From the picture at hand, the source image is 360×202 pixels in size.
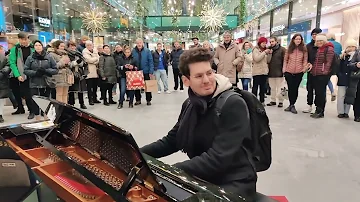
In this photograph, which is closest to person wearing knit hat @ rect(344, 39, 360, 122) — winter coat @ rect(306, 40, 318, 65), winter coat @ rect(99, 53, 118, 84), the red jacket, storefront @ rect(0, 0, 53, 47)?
the red jacket

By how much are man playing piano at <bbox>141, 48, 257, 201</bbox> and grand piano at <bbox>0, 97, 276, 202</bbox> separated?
0.20 meters

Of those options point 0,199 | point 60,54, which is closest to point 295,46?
point 60,54

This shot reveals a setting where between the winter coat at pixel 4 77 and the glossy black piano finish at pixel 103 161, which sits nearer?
the glossy black piano finish at pixel 103 161

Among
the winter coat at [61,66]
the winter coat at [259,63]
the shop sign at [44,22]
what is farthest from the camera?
the shop sign at [44,22]

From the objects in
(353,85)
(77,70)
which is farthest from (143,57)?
(353,85)

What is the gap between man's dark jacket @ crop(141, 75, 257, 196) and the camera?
1.50 metres

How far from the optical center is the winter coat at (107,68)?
7.38 meters

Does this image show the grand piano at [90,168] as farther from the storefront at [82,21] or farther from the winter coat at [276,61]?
the storefront at [82,21]

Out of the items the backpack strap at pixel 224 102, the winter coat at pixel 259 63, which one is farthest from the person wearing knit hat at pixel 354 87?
the backpack strap at pixel 224 102

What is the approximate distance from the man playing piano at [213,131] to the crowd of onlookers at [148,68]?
297 cm

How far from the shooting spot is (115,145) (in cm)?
149

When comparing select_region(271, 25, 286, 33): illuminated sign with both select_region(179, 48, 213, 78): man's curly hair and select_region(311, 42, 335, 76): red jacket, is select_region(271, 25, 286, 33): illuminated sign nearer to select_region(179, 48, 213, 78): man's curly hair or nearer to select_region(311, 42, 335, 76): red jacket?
select_region(311, 42, 335, 76): red jacket

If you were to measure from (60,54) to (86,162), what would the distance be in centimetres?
501

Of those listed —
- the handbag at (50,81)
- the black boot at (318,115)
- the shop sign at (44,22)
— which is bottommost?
the black boot at (318,115)
